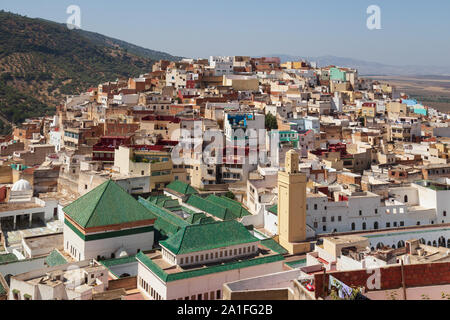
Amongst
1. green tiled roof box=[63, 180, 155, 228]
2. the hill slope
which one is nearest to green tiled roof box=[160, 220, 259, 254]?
green tiled roof box=[63, 180, 155, 228]

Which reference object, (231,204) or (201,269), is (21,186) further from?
(201,269)

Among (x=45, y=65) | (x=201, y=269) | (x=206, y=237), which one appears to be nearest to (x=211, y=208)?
(x=206, y=237)

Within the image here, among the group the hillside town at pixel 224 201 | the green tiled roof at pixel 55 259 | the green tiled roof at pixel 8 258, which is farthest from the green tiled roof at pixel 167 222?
the green tiled roof at pixel 8 258

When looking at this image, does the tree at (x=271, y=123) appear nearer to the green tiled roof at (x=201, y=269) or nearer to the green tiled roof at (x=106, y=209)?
the green tiled roof at (x=106, y=209)

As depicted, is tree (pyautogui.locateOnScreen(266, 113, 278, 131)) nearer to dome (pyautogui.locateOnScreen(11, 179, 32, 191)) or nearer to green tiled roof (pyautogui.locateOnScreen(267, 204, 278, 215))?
green tiled roof (pyautogui.locateOnScreen(267, 204, 278, 215))

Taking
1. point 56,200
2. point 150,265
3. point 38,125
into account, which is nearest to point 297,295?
point 150,265
